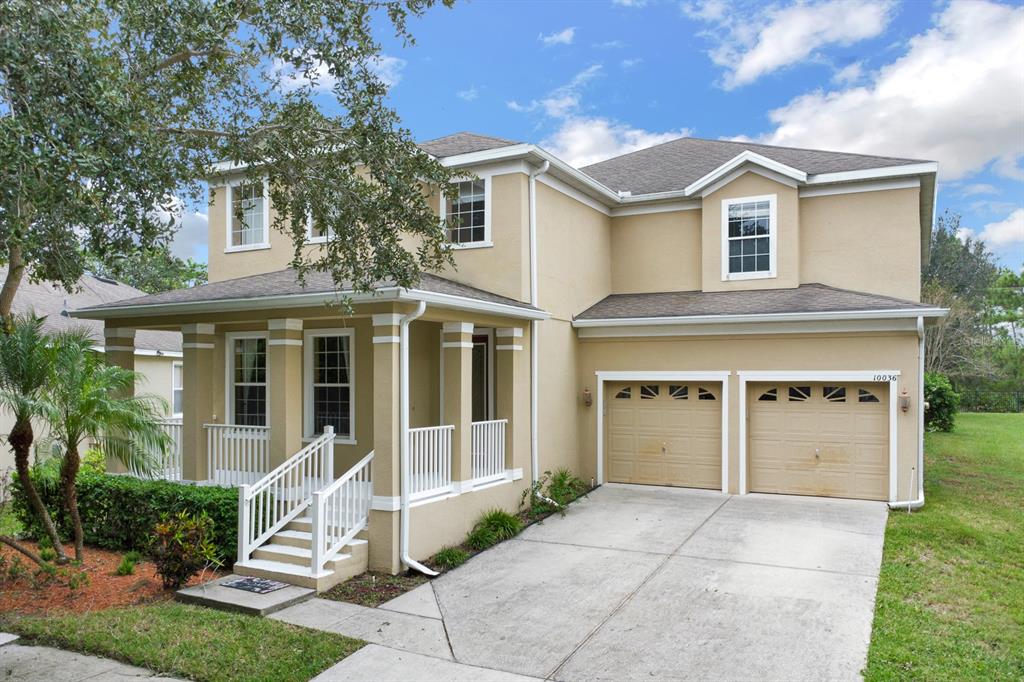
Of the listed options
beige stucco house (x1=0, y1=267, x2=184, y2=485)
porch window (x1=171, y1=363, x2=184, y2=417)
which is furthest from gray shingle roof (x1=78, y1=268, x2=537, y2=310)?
porch window (x1=171, y1=363, x2=184, y2=417)

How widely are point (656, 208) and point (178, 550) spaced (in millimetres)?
10850

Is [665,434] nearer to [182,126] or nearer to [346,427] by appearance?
[346,427]

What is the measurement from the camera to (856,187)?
43.8 feet

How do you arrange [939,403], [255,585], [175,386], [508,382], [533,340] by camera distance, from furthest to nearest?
[939,403], [175,386], [533,340], [508,382], [255,585]

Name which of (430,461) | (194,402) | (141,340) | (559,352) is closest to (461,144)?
(559,352)

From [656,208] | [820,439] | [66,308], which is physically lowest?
[820,439]

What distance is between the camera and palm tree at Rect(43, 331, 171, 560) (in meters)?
7.81

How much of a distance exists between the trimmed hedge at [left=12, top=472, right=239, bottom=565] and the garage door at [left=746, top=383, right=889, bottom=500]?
347 inches

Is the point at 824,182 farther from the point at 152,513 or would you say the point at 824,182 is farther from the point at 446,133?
the point at 152,513

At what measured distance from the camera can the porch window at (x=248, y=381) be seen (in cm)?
1216

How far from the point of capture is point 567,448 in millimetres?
13211

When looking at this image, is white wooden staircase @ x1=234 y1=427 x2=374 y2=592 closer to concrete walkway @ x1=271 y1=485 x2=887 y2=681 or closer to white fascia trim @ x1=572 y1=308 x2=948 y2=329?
concrete walkway @ x1=271 y1=485 x2=887 y2=681

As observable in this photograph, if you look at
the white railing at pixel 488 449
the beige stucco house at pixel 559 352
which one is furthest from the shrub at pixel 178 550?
the white railing at pixel 488 449

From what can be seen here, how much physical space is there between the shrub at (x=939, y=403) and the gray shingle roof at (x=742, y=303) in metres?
11.0
